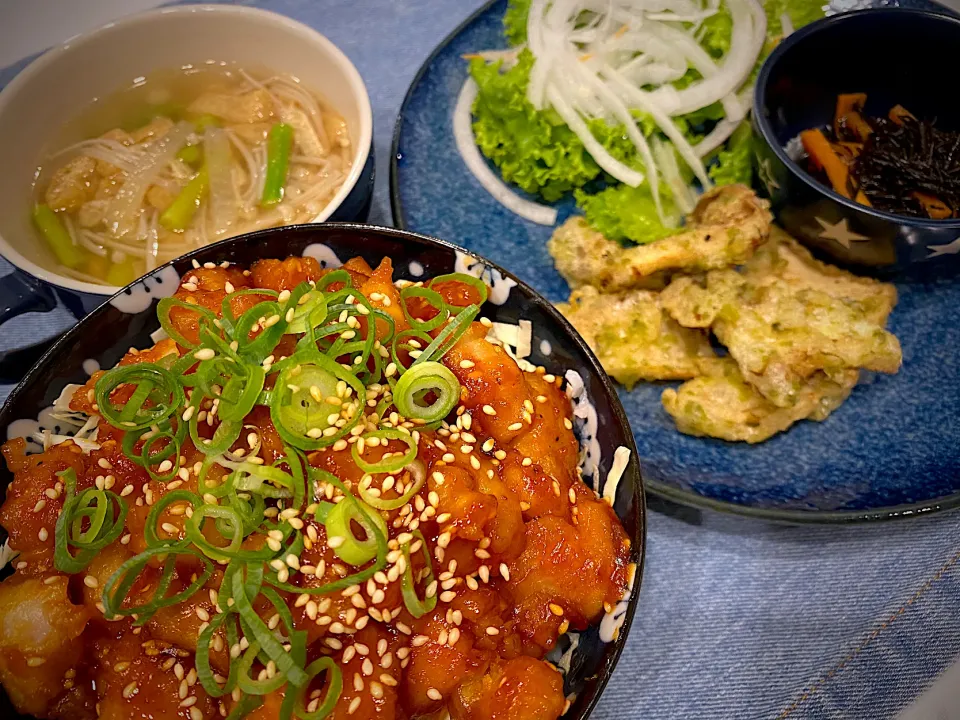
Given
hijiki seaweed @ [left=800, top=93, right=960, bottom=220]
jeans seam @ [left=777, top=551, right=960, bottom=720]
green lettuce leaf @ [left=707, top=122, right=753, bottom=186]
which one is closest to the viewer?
jeans seam @ [left=777, top=551, right=960, bottom=720]

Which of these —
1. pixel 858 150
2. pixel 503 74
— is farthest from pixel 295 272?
pixel 858 150

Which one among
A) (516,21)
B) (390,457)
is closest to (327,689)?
(390,457)

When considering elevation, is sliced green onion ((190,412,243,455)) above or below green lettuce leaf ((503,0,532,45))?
below

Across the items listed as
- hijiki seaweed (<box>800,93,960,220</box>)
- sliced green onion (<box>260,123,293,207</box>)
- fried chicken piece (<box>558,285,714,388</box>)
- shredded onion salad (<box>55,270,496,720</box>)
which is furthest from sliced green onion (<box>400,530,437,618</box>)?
hijiki seaweed (<box>800,93,960,220</box>)

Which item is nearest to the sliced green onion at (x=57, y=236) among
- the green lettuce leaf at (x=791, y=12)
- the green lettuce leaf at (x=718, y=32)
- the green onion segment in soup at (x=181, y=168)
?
the green onion segment in soup at (x=181, y=168)

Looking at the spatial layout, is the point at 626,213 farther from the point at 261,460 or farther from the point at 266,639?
the point at 266,639

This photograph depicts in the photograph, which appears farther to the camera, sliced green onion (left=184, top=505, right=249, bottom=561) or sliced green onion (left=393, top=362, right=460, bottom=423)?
sliced green onion (left=393, top=362, right=460, bottom=423)

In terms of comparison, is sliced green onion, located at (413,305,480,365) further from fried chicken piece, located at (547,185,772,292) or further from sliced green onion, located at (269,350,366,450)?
fried chicken piece, located at (547,185,772,292)
